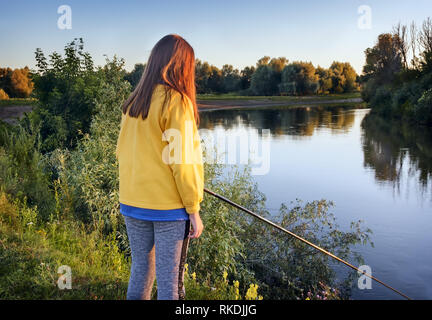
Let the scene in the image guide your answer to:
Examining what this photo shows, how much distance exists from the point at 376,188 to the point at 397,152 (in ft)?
20.1

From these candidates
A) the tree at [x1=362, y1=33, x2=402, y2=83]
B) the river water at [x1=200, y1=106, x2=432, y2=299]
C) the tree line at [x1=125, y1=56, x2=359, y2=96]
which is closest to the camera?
the river water at [x1=200, y1=106, x2=432, y2=299]

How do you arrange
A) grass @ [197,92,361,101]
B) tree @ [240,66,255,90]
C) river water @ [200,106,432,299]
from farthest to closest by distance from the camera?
1. tree @ [240,66,255,90]
2. grass @ [197,92,361,101]
3. river water @ [200,106,432,299]

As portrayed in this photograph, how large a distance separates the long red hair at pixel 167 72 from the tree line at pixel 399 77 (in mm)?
24127

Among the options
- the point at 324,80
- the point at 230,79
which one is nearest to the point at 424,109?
the point at 230,79

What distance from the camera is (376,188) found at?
1133cm

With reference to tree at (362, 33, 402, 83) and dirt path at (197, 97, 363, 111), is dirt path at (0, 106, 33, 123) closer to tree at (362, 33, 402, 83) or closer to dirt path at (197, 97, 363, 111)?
tree at (362, 33, 402, 83)

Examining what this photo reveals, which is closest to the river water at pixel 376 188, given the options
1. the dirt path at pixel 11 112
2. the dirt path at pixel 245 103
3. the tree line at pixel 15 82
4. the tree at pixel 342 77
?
the dirt path at pixel 11 112

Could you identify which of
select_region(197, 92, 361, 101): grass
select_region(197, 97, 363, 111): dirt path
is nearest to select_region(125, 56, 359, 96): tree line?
select_region(197, 92, 361, 101): grass

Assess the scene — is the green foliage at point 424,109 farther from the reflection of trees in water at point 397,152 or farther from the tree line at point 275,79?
the tree line at point 275,79

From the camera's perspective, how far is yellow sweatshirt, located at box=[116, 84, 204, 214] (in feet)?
6.82

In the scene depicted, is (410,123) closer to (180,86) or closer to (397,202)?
(397,202)

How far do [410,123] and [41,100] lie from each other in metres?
23.7

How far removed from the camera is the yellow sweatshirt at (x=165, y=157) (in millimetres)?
2080
